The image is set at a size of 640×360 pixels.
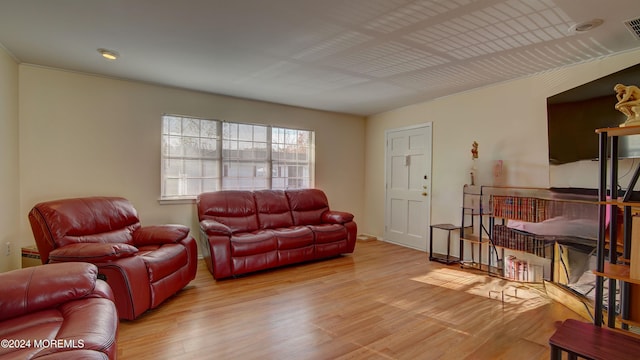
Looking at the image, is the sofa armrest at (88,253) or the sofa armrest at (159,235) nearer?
the sofa armrest at (88,253)

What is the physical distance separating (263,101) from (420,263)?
3407mm

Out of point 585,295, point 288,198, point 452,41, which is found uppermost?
point 452,41

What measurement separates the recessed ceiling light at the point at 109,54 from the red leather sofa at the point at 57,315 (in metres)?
2.07

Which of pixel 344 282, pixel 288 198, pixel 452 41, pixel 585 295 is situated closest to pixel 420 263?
pixel 344 282

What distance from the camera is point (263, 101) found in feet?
15.2

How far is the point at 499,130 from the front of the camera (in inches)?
146

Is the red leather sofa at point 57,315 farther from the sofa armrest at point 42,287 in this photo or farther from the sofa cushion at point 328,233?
the sofa cushion at point 328,233

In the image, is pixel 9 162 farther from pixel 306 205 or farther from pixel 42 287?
pixel 306 205

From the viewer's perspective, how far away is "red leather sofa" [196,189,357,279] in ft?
11.0

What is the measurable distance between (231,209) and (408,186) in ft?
9.59

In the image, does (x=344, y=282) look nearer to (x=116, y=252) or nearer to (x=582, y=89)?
(x=116, y=252)

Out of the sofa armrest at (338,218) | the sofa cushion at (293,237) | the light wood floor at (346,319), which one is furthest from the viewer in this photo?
the sofa armrest at (338,218)

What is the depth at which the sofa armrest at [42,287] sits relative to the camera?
1.46 metres

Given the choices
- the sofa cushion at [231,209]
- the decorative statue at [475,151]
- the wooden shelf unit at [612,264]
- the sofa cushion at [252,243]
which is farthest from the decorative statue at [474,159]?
the sofa cushion at [231,209]
